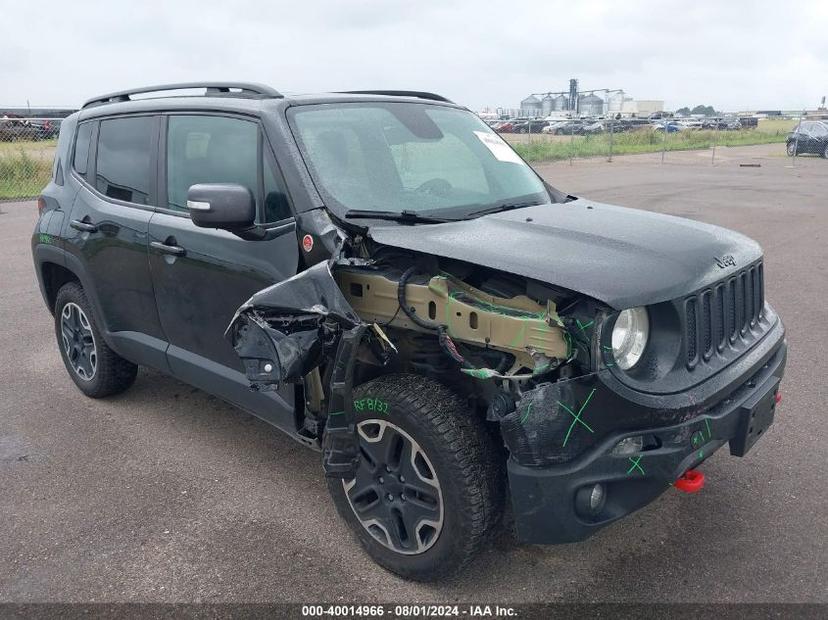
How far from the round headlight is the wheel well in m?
3.68

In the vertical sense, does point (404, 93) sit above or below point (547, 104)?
below

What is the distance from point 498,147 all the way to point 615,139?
32.4 m

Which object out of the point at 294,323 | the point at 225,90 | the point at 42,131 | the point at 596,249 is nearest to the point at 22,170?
the point at 42,131

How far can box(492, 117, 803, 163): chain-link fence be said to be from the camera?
2712 centimetres

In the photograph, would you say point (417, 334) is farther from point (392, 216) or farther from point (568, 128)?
point (568, 128)

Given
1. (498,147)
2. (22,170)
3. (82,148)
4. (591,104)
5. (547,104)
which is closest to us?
(498,147)

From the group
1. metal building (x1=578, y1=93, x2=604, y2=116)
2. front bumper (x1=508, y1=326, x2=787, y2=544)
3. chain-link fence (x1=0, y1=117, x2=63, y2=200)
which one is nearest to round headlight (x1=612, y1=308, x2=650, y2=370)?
front bumper (x1=508, y1=326, x2=787, y2=544)

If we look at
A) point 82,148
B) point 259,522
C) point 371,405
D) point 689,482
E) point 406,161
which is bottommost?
point 259,522

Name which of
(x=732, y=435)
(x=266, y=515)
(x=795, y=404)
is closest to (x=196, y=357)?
(x=266, y=515)

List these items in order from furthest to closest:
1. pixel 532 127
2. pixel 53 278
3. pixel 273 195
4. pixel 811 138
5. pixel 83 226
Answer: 1. pixel 532 127
2. pixel 811 138
3. pixel 53 278
4. pixel 83 226
5. pixel 273 195

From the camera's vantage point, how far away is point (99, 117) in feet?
14.3

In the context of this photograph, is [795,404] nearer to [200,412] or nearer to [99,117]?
[200,412]

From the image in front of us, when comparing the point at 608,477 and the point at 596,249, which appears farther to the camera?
the point at 596,249

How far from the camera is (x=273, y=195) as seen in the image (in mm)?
3146
